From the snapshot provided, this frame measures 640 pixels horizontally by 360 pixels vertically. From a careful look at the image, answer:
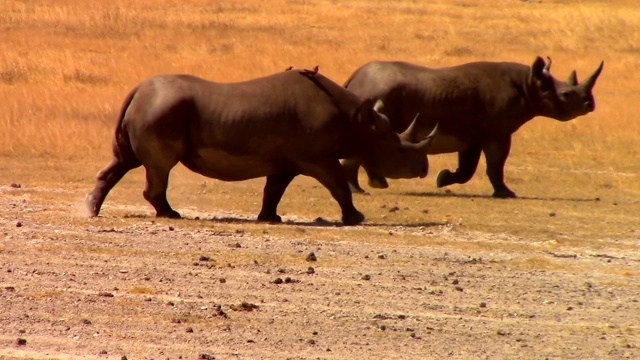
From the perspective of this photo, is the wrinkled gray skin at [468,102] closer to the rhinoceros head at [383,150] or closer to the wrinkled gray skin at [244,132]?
the rhinoceros head at [383,150]

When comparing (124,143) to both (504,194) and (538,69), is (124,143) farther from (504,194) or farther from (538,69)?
(538,69)

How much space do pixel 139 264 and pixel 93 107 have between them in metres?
14.4

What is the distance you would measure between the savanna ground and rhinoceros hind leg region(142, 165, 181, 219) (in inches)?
13.1

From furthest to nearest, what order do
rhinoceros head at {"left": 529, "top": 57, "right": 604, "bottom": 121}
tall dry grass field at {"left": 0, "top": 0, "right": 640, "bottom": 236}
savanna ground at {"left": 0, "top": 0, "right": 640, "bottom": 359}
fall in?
tall dry grass field at {"left": 0, "top": 0, "right": 640, "bottom": 236} < rhinoceros head at {"left": 529, "top": 57, "right": 604, "bottom": 121} < savanna ground at {"left": 0, "top": 0, "right": 640, "bottom": 359}

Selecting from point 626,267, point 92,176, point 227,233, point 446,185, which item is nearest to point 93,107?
point 92,176

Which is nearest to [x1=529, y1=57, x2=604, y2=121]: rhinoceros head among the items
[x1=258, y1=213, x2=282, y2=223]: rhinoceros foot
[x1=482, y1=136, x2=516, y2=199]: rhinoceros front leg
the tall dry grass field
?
[x1=482, y1=136, x2=516, y2=199]: rhinoceros front leg

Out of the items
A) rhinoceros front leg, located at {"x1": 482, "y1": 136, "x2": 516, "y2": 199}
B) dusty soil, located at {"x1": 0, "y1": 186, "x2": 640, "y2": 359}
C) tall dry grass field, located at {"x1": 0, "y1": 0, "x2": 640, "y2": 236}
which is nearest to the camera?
dusty soil, located at {"x1": 0, "y1": 186, "x2": 640, "y2": 359}

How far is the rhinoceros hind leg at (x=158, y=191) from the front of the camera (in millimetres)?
16625

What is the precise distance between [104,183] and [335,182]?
240cm

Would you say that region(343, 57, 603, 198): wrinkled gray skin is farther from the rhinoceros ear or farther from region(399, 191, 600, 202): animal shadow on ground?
region(399, 191, 600, 202): animal shadow on ground

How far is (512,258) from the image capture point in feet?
47.9

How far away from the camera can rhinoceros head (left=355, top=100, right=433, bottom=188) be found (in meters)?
17.2

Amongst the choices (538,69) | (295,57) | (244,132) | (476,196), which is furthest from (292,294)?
(295,57)

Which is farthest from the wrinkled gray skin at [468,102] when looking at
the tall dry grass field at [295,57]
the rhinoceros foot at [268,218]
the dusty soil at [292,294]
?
the dusty soil at [292,294]
